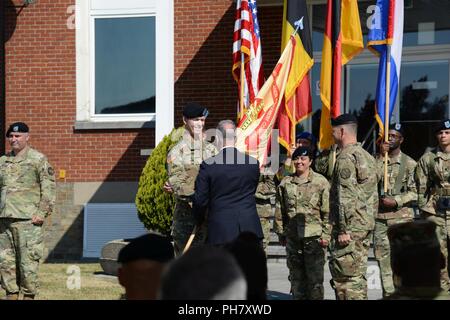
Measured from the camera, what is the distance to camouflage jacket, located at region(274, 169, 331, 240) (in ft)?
27.3

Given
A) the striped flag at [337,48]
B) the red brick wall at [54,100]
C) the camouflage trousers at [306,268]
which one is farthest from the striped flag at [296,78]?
the red brick wall at [54,100]

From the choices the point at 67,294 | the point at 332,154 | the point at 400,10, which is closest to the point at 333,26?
the point at 400,10

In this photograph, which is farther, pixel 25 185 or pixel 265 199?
pixel 265 199

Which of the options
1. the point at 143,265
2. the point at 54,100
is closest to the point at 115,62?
the point at 54,100

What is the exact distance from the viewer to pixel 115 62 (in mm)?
15344

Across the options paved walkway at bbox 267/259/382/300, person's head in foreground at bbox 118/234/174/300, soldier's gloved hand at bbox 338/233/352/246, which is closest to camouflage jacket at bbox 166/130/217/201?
soldier's gloved hand at bbox 338/233/352/246

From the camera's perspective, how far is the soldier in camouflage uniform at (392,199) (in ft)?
30.2

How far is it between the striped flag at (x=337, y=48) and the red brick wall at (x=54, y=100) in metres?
5.12

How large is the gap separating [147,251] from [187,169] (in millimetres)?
4423

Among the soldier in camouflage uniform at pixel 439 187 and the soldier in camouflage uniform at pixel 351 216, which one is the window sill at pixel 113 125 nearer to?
the soldier in camouflage uniform at pixel 439 187

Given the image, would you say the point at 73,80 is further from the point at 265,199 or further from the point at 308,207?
the point at 308,207

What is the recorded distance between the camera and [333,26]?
10500 millimetres

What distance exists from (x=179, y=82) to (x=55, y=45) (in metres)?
2.64

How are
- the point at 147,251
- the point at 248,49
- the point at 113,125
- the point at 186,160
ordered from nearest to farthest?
the point at 147,251 < the point at 186,160 < the point at 248,49 < the point at 113,125
